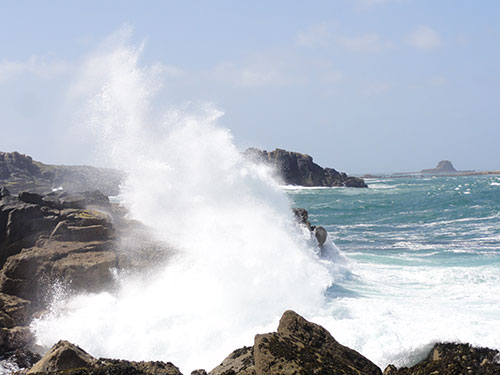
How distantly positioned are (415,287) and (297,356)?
314 inches

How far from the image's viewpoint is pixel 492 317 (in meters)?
9.34

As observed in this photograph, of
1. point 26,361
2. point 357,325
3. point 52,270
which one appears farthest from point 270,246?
point 26,361

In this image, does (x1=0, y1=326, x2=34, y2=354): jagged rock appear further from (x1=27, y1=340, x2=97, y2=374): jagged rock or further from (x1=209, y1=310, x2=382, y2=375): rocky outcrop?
(x1=209, y1=310, x2=382, y2=375): rocky outcrop

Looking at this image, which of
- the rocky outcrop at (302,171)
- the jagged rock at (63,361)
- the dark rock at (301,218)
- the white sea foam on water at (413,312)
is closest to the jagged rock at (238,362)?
the jagged rock at (63,361)

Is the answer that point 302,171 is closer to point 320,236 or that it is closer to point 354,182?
point 354,182

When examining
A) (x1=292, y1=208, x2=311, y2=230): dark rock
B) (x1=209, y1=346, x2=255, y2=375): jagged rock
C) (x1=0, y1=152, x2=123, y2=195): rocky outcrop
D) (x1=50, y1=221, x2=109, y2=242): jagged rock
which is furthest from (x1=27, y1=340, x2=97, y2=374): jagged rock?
(x1=0, y1=152, x2=123, y2=195): rocky outcrop

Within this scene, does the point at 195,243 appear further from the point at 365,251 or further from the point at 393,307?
the point at 365,251

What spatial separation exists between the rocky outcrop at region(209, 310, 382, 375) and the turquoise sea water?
2.13 meters

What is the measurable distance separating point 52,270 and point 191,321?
3.81 m

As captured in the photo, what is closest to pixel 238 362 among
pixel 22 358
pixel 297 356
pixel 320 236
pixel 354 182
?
pixel 297 356

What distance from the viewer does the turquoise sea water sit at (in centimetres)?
818

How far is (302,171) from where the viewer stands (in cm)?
8256

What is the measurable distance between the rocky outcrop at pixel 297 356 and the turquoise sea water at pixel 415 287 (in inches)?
84.0

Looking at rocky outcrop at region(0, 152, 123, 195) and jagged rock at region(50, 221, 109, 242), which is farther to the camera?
rocky outcrop at region(0, 152, 123, 195)
